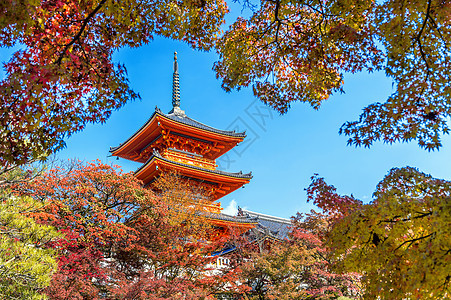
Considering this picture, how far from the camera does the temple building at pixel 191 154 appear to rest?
47.1 ft

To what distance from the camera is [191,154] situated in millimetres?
16453

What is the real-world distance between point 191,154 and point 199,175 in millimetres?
1562

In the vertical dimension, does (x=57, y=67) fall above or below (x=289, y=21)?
below

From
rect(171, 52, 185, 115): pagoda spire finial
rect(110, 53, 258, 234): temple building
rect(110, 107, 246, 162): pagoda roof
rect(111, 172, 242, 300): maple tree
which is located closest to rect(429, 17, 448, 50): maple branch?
rect(111, 172, 242, 300): maple tree

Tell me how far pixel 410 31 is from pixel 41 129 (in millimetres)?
3713

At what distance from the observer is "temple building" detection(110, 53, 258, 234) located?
566 inches

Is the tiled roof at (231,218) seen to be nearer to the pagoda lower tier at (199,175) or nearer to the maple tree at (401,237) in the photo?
the pagoda lower tier at (199,175)

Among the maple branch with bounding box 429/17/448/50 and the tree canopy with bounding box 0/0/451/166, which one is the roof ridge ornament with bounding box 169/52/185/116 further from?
the maple branch with bounding box 429/17/448/50

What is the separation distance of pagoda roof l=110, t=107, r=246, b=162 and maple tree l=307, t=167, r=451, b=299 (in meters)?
12.5

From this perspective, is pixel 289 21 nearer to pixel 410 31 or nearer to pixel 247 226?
pixel 410 31

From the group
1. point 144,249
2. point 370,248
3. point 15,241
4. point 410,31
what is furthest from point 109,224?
point 410,31

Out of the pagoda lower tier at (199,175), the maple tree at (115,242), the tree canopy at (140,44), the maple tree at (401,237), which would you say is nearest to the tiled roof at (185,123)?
the pagoda lower tier at (199,175)

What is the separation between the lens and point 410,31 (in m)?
3.19

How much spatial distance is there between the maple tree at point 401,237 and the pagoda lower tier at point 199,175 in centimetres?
1144
